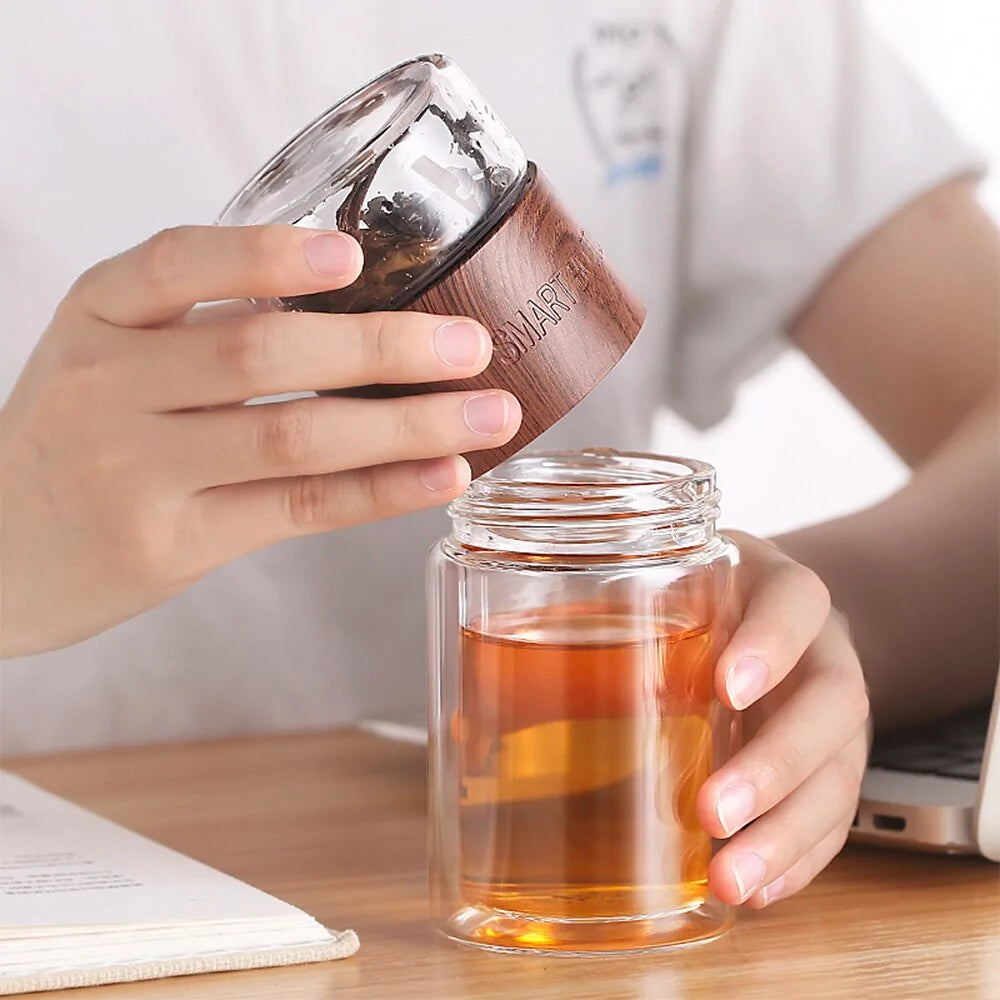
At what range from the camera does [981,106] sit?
5.65 feet

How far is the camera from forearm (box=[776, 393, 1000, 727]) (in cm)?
88

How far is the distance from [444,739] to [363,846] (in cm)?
15

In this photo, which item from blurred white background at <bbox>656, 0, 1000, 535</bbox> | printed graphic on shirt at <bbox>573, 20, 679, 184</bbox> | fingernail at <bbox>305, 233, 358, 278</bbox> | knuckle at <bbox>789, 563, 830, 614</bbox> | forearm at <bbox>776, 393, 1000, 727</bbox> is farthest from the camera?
blurred white background at <bbox>656, 0, 1000, 535</bbox>

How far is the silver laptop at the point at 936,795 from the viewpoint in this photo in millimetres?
681

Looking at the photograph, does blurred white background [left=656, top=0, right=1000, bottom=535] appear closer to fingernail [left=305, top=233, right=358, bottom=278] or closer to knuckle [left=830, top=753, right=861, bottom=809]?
knuckle [left=830, top=753, right=861, bottom=809]

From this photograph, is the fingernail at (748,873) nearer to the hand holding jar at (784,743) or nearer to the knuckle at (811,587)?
the hand holding jar at (784,743)

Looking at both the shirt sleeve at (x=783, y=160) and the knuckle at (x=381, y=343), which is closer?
the knuckle at (x=381, y=343)

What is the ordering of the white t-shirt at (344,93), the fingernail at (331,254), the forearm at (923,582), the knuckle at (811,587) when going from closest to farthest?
the fingernail at (331,254) → the knuckle at (811,587) → the forearm at (923,582) → the white t-shirt at (344,93)

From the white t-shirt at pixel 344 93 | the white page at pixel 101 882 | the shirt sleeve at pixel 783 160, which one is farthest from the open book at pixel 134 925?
the shirt sleeve at pixel 783 160

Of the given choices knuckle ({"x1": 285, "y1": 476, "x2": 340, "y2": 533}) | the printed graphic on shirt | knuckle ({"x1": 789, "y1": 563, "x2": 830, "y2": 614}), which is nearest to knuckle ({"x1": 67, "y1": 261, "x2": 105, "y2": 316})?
knuckle ({"x1": 285, "y1": 476, "x2": 340, "y2": 533})

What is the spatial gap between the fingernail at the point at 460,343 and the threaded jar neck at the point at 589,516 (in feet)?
0.21

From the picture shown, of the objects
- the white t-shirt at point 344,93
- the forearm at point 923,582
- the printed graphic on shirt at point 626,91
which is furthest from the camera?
the printed graphic on shirt at point 626,91

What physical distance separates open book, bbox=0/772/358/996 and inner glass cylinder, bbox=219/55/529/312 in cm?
24

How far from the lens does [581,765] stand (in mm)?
600
